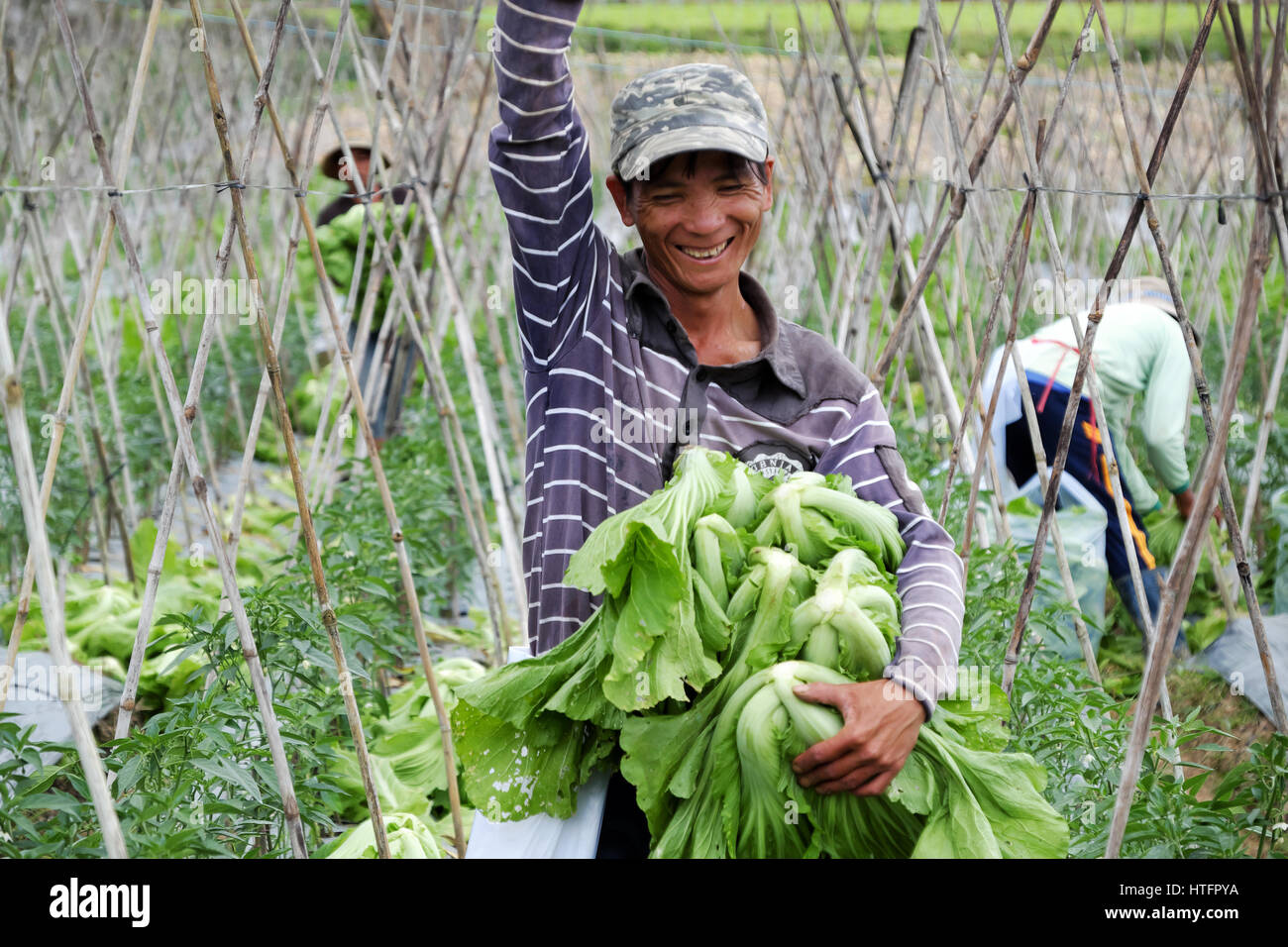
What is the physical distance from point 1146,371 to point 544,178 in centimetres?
287

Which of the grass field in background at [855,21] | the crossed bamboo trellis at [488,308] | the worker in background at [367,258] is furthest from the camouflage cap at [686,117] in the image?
the grass field in background at [855,21]

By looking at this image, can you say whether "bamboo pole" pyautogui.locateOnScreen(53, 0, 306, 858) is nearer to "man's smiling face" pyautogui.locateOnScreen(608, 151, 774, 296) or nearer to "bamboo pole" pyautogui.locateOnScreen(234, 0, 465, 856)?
"bamboo pole" pyautogui.locateOnScreen(234, 0, 465, 856)

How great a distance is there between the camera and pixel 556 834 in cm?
145

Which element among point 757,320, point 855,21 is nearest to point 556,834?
point 757,320

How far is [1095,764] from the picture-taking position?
202 centimetres

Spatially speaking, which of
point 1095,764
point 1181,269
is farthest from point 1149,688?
point 1181,269

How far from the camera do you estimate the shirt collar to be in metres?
1.60

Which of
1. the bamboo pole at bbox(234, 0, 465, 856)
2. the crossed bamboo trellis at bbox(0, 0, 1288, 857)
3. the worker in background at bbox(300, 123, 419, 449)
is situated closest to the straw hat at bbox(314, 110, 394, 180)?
the worker in background at bbox(300, 123, 419, 449)

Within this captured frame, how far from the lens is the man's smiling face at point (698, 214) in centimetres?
156

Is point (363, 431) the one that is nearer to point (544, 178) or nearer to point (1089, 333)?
point (544, 178)

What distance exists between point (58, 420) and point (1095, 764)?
173cm

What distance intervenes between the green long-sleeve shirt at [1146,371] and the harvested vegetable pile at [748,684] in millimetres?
2584

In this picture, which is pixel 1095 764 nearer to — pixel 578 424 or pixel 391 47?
pixel 578 424

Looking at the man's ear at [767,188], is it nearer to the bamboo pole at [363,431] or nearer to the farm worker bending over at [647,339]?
the farm worker bending over at [647,339]
